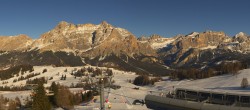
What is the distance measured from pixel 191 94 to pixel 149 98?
10.7 metres

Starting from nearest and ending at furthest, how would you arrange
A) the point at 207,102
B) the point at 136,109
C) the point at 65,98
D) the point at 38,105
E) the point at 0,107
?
the point at 207,102, the point at 136,109, the point at 38,105, the point at 0,107, the point at 65,98

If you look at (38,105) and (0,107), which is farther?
(0,107)

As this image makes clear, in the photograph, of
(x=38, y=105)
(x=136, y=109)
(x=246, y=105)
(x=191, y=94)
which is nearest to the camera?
(x=246, y=105)

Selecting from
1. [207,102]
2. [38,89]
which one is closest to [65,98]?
[38,89]

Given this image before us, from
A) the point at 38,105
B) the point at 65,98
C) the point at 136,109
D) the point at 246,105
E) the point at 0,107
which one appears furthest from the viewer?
the point at 65,98

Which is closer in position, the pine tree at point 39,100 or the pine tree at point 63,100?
the pine tree at point 39,100

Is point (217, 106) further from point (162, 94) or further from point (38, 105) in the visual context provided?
point (38, 105)

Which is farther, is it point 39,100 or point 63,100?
point 63,100

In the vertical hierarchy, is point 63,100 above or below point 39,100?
below

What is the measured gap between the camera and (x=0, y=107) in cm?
17875

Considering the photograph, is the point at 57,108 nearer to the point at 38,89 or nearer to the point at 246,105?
the point at 38,89

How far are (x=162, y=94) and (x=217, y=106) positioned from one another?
19.8 meters

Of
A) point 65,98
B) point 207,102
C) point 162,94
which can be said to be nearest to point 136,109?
point 162,94

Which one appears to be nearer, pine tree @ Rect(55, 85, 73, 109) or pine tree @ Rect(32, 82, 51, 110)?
pine tree @ Rect(32, 82, 51, 110)
